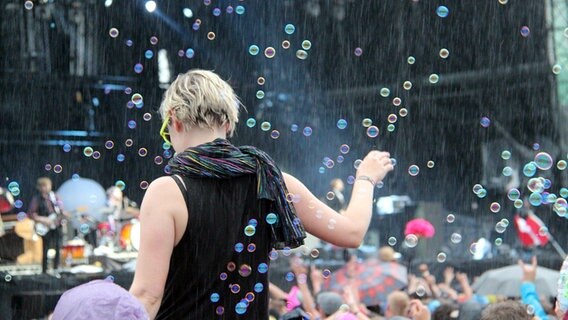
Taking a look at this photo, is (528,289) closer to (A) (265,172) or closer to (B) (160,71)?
(A) (265,172)

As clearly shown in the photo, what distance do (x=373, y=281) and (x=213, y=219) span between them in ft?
15.7

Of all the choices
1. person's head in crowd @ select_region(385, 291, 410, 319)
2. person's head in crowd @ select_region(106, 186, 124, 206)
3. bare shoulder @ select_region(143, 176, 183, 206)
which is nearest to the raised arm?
bare shoulder @ select_region(143, 176, 183, 206)

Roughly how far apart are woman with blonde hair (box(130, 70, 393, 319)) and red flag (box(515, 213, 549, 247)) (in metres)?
6.78

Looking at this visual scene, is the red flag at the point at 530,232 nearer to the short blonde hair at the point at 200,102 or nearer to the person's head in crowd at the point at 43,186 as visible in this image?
the person's head in crowd at the point at 43,186

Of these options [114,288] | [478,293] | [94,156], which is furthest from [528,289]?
[94,156]

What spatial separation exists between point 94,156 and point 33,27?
1.51 m

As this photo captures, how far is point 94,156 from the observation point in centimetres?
1007

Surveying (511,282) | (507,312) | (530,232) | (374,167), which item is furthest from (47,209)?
(374,167)

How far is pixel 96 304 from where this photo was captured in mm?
1633

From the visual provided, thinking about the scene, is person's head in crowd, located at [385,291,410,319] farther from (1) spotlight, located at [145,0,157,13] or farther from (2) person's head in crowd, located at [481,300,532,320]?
(1) spotlight, located at [145,0,157,13]

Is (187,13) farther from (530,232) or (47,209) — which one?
(530,232)

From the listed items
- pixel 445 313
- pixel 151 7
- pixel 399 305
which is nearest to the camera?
pixel 399 305

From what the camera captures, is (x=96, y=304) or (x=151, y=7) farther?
(x=151, y=7)

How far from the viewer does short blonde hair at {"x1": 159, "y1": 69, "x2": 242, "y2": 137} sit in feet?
7.18
